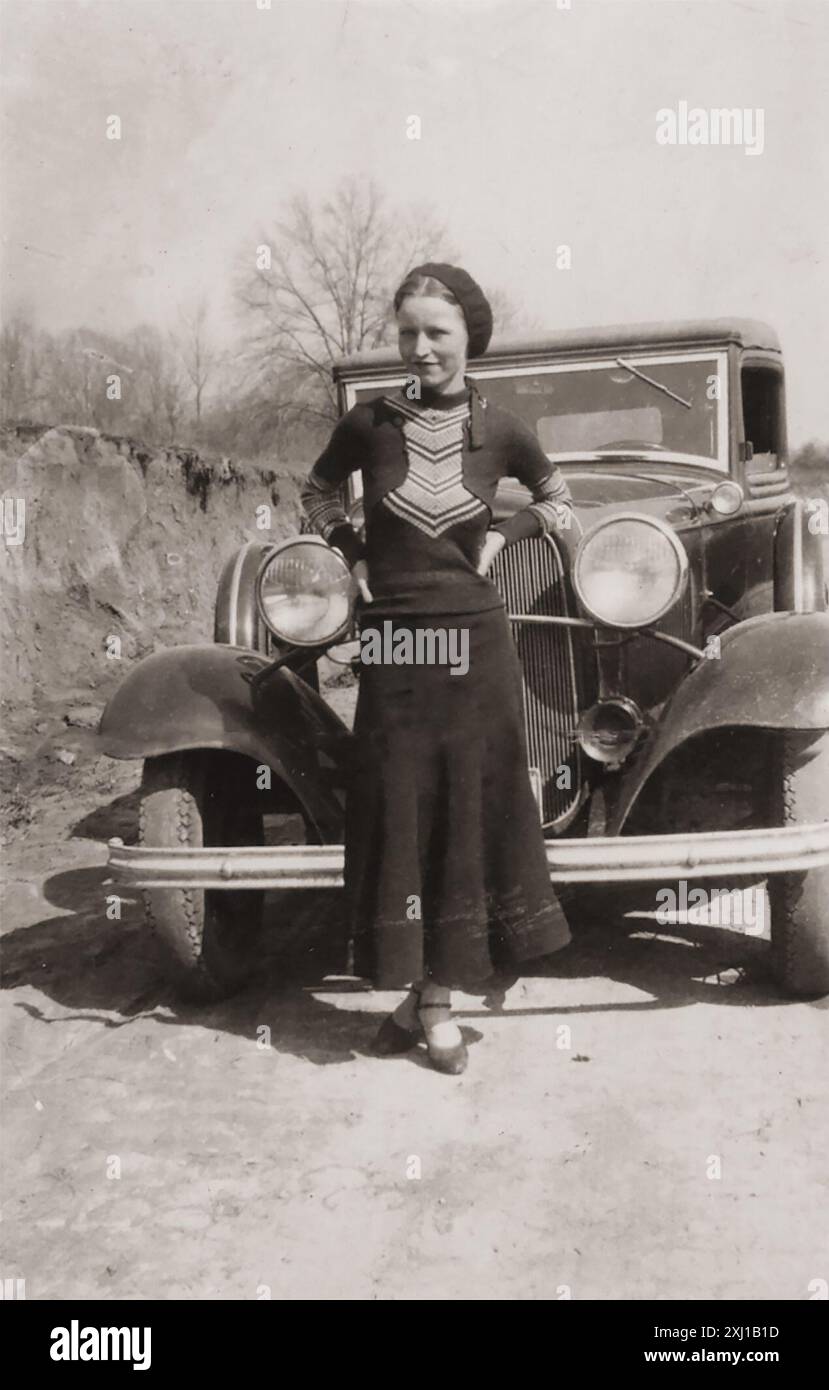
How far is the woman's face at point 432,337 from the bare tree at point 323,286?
36.5 feet

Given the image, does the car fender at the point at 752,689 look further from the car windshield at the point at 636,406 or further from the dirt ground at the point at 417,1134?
the car windshield at the point at 636,406

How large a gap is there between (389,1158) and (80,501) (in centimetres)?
672

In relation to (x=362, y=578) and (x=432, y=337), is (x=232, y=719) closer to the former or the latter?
(x=362, y=578)

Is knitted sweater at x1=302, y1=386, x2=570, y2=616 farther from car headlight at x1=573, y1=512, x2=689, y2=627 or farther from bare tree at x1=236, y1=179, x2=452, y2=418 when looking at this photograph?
bare tree at x1=236, y1=179, x2=452, y2=418

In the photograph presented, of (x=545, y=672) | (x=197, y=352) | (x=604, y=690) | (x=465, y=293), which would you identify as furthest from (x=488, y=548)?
(x=197, y=352)

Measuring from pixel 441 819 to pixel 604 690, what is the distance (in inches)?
37.9

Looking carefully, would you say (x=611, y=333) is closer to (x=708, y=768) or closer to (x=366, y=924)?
(x=708, y=768)

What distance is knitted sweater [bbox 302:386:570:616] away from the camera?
8.16ft

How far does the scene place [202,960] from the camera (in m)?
3.11

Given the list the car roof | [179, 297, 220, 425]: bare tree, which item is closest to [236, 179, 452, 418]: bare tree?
[179, 297, 220, 425]: bare tree

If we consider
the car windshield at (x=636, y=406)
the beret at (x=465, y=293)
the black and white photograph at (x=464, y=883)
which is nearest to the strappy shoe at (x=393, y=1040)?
the black and white photograph at (x=464, y=883)

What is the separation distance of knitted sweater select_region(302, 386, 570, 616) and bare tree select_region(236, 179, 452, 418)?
1109 cm

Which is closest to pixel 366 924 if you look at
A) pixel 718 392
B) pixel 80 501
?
pixel 718 392

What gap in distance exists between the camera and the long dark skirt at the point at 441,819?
2.50 meters
